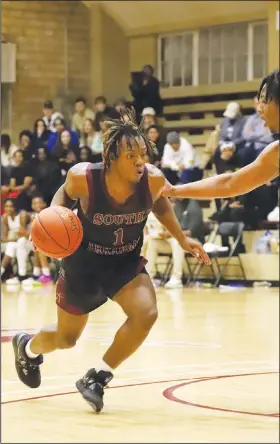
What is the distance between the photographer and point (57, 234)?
17.3 ft

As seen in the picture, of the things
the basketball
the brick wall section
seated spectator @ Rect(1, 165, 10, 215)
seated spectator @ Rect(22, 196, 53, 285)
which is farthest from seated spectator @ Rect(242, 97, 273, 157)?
the basketball

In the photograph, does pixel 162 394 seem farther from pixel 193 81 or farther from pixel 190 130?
pixel 193 81

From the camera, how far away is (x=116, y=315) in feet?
44.7

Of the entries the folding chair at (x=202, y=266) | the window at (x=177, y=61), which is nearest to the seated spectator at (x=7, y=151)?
the window at (x=177, y=61)

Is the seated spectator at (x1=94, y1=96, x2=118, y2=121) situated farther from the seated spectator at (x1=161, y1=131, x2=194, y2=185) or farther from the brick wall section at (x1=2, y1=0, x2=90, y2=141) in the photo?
the seated spectator at (x1=161, y1=131, x2=194, y2=185)

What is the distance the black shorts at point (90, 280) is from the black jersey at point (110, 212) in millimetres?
175

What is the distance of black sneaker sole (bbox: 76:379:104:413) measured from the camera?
6652mm

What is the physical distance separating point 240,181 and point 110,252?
1319 mm

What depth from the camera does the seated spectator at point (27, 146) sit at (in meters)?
20.6

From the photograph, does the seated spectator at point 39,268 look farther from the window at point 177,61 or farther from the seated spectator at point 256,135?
the window at point 177,61

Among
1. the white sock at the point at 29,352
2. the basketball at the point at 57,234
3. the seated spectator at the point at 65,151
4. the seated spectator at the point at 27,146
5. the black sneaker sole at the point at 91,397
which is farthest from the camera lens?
the seated spectator at the point at 27,146

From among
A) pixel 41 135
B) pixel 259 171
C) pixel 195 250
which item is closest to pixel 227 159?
pixel 41 135

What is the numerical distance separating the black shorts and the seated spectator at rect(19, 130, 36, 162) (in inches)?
561

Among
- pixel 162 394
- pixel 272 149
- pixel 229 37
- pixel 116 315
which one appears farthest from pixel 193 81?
pixel 272 149
